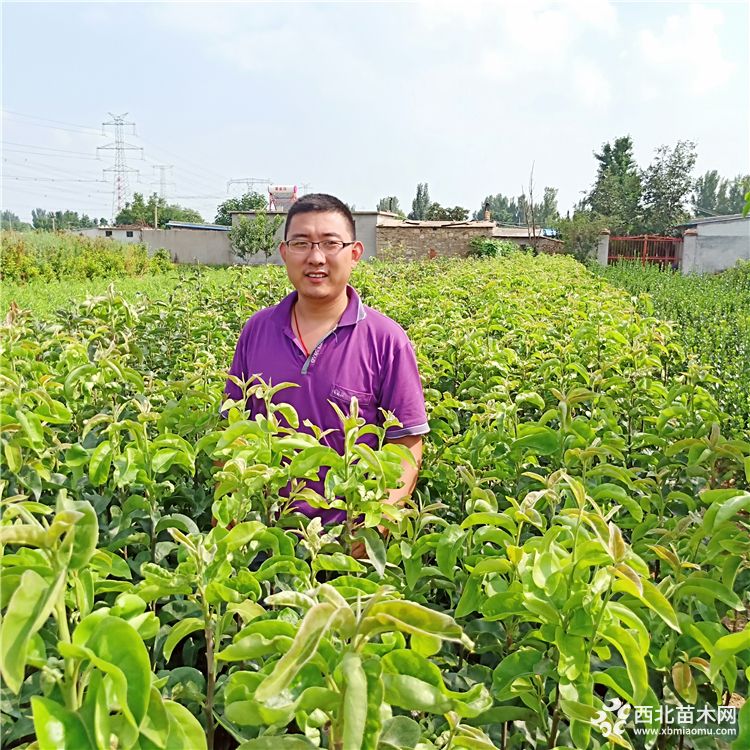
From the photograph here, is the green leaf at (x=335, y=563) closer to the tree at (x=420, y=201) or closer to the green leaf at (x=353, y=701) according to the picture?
the green leaf at (x=353, y=701)

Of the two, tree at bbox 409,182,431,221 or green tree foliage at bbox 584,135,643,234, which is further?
tree at bbox 409,182,431,221

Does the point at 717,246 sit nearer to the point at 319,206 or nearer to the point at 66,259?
the point at 66,259

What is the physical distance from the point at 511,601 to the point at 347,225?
1.57 metres

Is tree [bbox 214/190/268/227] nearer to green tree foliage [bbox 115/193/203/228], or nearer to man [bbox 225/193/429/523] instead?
green tree foliage [bbox 115/193/203/228]

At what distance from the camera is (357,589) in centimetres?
98

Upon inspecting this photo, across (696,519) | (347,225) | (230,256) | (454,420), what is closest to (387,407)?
(454,420)

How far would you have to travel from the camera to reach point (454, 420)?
7.75 feet

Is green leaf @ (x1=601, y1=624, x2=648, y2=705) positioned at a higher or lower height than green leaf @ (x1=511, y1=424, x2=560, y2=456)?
lower

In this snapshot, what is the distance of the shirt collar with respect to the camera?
237cm

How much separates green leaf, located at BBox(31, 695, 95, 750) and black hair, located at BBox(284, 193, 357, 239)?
183 centimetres

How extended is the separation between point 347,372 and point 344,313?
0.74 feet

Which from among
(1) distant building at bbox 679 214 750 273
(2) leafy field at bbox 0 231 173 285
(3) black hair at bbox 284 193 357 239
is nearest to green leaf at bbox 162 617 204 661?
(3) black hair at bbox 284 193 357 239

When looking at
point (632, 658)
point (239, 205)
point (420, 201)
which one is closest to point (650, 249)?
point (632, 658)

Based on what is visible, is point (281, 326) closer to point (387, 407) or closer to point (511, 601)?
point (387, 407)
